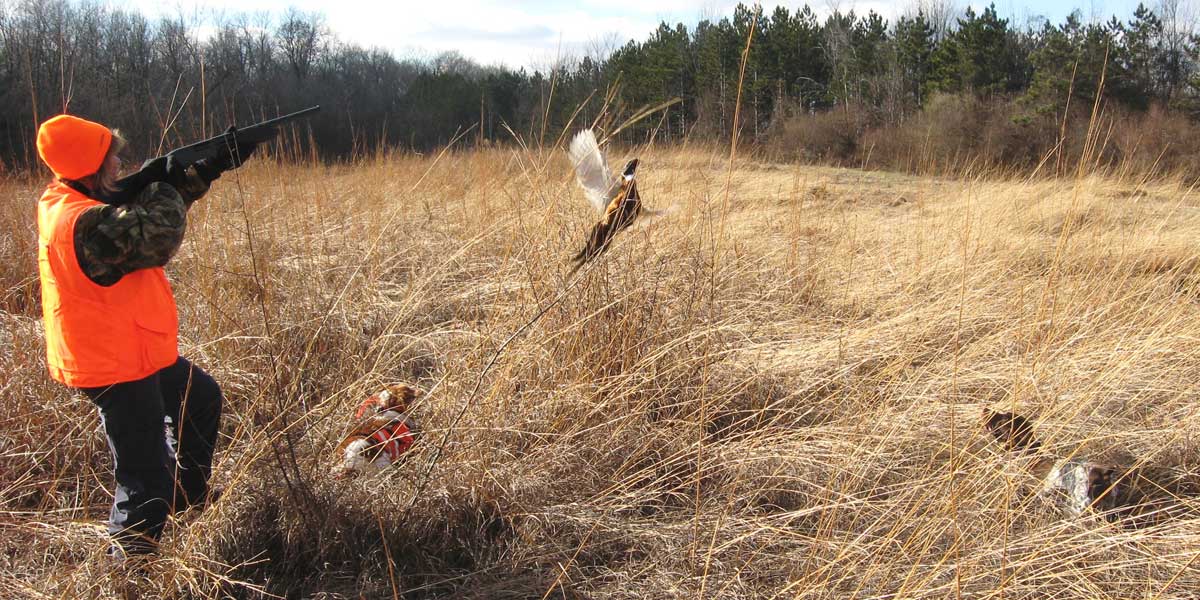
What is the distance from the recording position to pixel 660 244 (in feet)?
12.6

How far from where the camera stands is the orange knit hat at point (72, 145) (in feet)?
5.69

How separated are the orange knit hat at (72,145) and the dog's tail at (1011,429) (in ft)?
7.86

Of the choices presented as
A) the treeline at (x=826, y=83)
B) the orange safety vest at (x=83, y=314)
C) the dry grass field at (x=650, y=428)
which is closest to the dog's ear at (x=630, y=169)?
the dry grass field at (x=650, y=428)

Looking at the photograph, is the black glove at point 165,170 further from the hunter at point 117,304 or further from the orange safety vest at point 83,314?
the orange safety vest at point 83,314

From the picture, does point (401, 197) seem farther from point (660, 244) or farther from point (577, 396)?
point (577, 396)

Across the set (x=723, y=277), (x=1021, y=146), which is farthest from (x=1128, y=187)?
(x=1021, y=146)

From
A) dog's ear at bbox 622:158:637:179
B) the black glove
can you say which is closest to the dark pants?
the black glove

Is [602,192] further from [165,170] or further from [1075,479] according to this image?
[1075,479]

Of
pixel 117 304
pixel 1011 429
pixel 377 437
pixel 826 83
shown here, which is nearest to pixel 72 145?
pixel 117 304

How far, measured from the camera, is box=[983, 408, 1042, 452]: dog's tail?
2074mm

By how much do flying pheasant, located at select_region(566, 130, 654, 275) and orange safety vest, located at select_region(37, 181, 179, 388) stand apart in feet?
4.09

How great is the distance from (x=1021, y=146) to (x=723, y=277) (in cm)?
1367

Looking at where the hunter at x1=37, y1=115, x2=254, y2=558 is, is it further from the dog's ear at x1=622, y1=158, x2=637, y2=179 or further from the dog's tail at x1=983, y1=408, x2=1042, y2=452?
the dog's tail at x1=983, y1=408, x2=1042, y2=452

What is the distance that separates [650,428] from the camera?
2.33 meters
